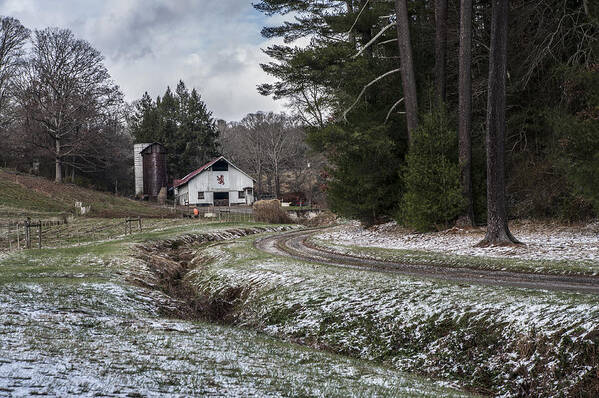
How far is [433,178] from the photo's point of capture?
70.9 feet

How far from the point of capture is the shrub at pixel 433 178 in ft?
70.1

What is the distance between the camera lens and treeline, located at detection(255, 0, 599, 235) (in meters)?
17.7

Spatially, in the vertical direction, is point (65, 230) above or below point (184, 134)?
below

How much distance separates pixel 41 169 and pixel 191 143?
22.5 m

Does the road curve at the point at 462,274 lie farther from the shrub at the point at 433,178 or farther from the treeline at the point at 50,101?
the treeline at the point at 50,101

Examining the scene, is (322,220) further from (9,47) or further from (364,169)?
(9,47)

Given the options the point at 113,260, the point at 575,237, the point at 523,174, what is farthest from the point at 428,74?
the point at 113,260

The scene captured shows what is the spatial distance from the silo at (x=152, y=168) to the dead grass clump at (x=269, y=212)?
111ft

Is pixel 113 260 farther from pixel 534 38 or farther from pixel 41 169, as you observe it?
pixel 41 169

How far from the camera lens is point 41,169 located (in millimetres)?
63031

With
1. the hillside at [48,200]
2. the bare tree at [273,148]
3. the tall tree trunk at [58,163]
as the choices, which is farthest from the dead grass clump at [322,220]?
the tall tree trunk at [58,163]

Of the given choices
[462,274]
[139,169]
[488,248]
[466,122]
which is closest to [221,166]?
[139,169]

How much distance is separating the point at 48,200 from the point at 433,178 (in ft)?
130

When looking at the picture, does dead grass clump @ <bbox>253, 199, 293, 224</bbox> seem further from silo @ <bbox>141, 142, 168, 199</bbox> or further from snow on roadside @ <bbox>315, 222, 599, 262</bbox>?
silo @ <bbox>141, 142, 168, 199</bbox>
